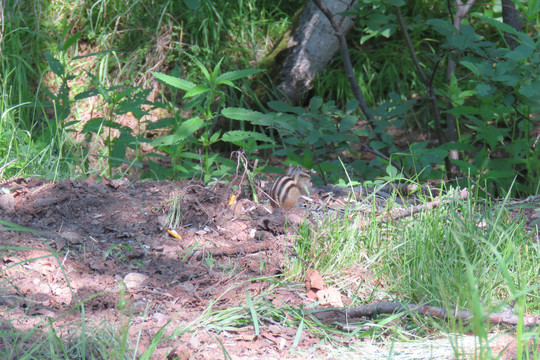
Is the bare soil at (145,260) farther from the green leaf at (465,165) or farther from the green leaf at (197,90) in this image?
the green leaf at (465,165)

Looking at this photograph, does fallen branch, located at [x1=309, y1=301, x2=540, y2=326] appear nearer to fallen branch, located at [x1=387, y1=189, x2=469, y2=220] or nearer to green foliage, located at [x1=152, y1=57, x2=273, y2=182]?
fallen branch, located at [x1=387, y1=189, x2=469, y2=220]

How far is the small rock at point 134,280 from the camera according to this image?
254 centimetres

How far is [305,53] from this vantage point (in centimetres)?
682

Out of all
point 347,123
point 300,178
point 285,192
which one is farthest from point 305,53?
point 285,192

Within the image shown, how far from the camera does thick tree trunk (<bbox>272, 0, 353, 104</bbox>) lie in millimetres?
6711

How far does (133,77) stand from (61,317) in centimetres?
520

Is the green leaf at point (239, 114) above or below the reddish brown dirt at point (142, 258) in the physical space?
above

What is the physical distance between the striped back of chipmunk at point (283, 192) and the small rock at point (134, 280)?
99cm

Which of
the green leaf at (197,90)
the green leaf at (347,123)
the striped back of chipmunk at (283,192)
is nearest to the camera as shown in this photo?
the striped back of chipmunk at (283,192)

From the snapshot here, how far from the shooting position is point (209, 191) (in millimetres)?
3402

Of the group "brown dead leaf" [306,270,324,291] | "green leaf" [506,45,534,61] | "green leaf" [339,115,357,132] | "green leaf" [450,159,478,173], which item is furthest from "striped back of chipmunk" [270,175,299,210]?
"green leaf" [506,45,534,61]

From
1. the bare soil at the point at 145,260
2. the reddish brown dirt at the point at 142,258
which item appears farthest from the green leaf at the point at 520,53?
the reddish brown dirt at the point at 142,258

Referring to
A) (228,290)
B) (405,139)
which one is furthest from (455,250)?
(405,139)

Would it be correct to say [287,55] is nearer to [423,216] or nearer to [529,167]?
[529,167]
